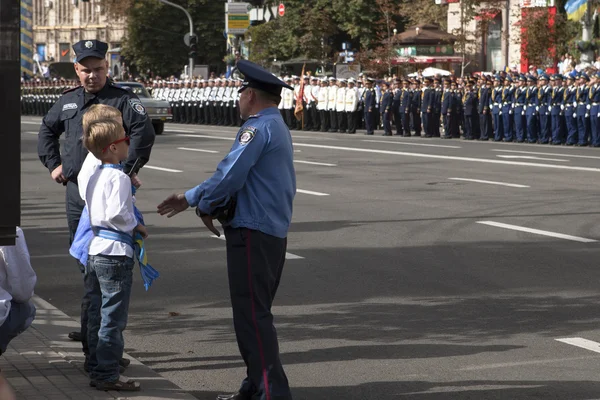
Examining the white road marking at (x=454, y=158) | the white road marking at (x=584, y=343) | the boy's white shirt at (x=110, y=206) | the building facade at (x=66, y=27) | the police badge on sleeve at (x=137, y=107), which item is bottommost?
the white road marking at (x=584, y=343)

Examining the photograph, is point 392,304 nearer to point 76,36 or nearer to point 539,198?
point 539,198

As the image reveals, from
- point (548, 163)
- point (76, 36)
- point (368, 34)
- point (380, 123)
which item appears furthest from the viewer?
point (76, 36)

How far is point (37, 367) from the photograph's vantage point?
6.58 m

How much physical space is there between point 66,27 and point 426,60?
201ft

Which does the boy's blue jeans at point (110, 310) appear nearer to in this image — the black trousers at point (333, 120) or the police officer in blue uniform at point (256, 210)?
the police officer in blue uniform at point (256, 210)

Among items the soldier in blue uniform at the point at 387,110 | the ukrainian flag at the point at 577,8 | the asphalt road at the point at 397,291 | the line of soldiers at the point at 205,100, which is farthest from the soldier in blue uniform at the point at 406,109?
the asphalt road at the point at 397,291

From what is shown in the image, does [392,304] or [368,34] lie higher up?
[368,34]

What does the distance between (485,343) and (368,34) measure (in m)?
55.7

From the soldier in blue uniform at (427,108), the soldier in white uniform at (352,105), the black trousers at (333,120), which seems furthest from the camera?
the black trousers at (333,120)

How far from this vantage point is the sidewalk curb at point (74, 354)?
6.14 m

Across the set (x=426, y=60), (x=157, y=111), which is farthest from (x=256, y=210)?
(x=426, y=60)

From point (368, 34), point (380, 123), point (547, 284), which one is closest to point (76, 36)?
point (368, 34)

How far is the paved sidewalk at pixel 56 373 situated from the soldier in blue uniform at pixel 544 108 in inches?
973

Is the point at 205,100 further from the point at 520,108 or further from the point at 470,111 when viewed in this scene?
the point at 520,108
